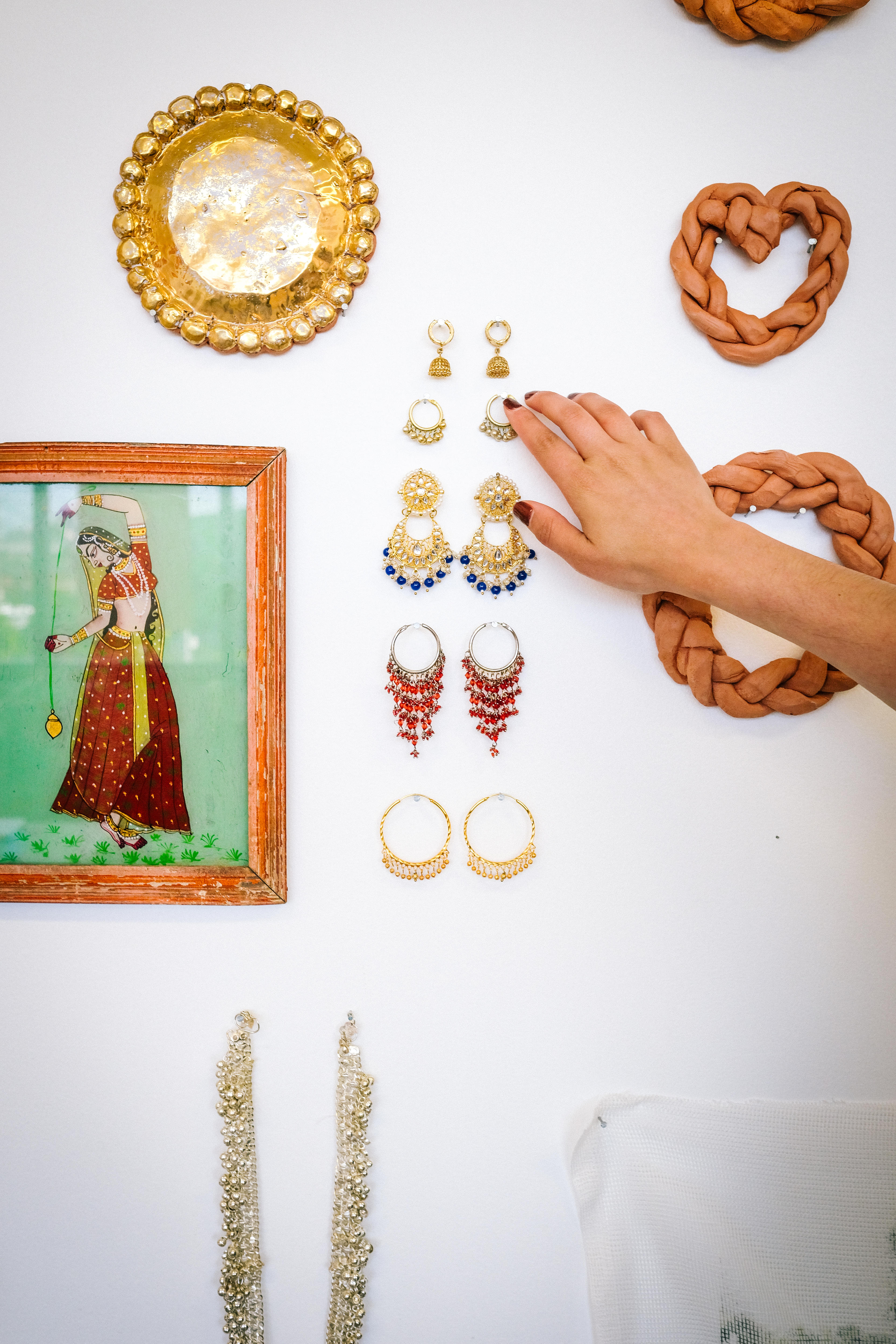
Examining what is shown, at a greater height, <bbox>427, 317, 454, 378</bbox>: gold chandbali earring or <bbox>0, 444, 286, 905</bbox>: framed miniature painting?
<bbox>427, 317, 454, 378</bbox>: gold chandbali earring

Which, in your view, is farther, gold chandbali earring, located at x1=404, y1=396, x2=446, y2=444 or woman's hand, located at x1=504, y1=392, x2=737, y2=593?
gold chandbali earring, located at x1=404, y1=396, x2=446, y2=444

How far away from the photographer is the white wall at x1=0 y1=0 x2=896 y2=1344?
104 centimetres

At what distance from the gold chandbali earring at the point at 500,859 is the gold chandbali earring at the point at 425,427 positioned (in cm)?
50

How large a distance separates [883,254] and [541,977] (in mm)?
1125

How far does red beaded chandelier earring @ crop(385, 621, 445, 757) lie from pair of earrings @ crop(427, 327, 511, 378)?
0.36 metres

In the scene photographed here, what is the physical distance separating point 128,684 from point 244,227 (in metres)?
0.64

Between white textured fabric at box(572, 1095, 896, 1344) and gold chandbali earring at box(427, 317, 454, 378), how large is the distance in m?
Result: 1.02

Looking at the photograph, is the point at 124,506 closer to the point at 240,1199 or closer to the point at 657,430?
the point at 657,430

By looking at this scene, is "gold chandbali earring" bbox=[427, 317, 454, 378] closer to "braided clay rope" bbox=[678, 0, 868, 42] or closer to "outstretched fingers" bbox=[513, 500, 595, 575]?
"outstretched fingers" bbox=[513, 500, 595, 575]

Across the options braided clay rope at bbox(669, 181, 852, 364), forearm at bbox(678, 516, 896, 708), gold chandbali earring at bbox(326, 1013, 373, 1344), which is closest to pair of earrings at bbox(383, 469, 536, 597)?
forearm at bbox(678, 516, 896, 708)

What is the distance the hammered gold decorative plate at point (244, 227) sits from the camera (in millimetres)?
1020

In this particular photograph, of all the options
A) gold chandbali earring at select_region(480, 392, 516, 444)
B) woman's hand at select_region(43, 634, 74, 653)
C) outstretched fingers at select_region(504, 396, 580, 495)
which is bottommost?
woman's hand at select_region(43, 634, 74, 653)

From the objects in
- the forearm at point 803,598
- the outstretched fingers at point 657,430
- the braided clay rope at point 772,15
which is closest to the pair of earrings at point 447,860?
the forearm at point 803,598

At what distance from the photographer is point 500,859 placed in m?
1.05
